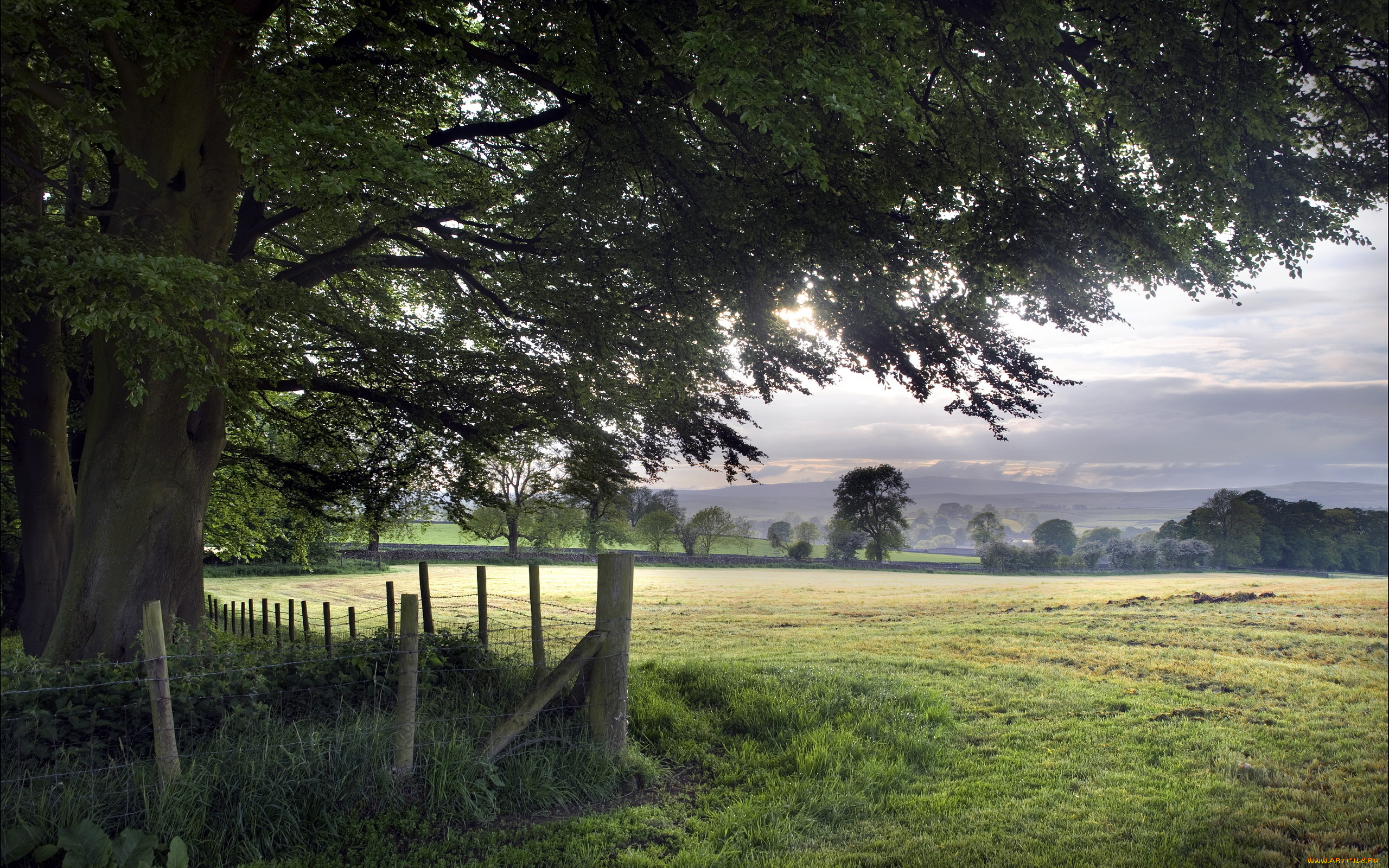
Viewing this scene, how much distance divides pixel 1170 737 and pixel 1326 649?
8.18 metres

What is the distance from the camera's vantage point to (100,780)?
17.5 feet

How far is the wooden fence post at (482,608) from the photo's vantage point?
8844 millimetres

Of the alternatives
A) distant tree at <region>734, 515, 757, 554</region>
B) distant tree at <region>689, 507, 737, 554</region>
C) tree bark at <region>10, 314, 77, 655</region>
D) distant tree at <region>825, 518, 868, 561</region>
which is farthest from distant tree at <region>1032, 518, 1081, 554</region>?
tree bark at <region>10, 314, 77, 655</region>

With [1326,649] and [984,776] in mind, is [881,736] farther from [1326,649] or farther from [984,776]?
[1326,649]

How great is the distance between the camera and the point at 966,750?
25.3 feet

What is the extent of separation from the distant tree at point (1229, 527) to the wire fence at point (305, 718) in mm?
26128

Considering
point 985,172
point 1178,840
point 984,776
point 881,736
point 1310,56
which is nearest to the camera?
point 1178,840

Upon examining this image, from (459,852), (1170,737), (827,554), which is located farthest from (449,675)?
(827,554)

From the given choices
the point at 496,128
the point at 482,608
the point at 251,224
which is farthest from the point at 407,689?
the point at 251,224

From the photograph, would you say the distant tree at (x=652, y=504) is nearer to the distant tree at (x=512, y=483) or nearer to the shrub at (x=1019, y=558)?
the distant tree at (x=512, y=483)

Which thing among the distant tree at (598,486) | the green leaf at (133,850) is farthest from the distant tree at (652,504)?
the green leaf at (133,850)

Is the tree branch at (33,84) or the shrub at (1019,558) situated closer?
the tree branch at (33,84)

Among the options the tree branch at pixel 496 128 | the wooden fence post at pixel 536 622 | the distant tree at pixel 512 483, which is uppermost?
the tree branch at pixel 496 128

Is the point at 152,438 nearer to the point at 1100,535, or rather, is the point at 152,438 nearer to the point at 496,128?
the point at 496,128
